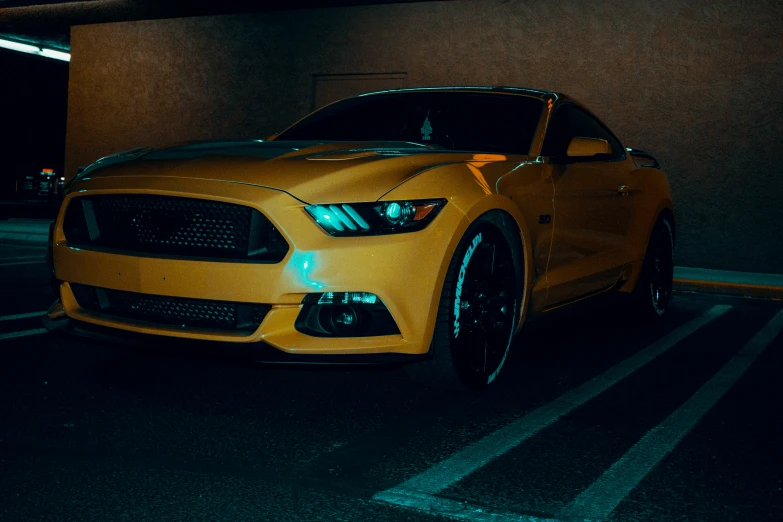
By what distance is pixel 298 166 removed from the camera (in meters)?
4.20

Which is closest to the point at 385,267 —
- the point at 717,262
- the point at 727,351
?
the point at 727,351

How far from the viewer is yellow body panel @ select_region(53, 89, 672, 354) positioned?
390 cm

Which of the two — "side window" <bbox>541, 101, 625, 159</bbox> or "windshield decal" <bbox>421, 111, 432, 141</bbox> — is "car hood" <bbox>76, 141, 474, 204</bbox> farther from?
"side window" <bbox>541, 101, 625, 159</bbox>

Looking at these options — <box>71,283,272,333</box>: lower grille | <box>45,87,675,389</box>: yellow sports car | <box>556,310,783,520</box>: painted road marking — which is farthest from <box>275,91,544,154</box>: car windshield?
<box>71,283,272,333</box>: lower grille

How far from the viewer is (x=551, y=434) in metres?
4.02

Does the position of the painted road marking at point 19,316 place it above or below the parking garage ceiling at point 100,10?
below

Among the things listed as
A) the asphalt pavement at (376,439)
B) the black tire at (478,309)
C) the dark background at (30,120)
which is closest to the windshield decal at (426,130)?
the black tire at (478,309)

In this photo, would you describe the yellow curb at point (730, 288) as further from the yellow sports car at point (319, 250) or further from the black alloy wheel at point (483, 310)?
the black alloy wheel at point (483, 310)

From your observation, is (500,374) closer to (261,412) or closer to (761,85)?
(261,412)

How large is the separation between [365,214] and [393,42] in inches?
432

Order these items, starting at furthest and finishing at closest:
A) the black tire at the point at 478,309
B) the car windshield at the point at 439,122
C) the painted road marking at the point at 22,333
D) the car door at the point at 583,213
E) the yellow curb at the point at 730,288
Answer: the yellow curb at the point at 730,288 < the painted road marking at the point at 22,333 < the car windshield at the point at 439,122 < the car door at the point at 583,213 < the black tire at the point at 478,309

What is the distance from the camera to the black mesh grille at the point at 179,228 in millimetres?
3953

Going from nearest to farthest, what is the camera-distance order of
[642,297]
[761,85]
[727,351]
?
1. [727,351]
2. [642,297]
3. [761,85]

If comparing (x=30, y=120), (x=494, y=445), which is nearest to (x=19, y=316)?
(x=494, y=445)
